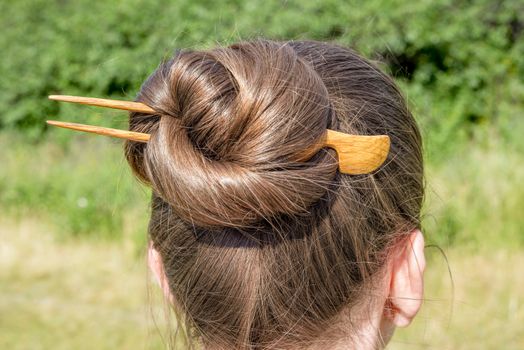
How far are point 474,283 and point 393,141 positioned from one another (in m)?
3.49

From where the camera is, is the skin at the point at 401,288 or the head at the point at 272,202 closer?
the head at the point at 272,202

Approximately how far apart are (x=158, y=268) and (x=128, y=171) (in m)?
1.47

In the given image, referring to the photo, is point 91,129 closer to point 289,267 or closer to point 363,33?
point 289,267

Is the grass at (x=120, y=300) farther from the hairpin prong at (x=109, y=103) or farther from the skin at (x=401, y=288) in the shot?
the hairpin prong at (x=109, y=103)

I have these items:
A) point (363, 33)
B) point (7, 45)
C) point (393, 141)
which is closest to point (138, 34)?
point (7, 45)

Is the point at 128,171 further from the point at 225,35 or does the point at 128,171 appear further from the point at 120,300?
the point at 225,35

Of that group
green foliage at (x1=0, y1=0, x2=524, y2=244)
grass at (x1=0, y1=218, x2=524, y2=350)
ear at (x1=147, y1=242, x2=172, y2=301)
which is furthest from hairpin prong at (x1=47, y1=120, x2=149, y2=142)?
green foliage at (x1=0, y1=0, x2=524, y2=244)

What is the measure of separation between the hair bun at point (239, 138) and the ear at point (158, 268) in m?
0.23

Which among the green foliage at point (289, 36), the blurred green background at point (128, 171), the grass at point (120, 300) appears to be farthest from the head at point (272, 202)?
the green foliage at point (289, 36)

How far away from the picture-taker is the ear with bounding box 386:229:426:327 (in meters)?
1.32

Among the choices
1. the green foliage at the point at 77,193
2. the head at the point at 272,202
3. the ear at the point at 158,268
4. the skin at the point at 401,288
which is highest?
the head at the point at 272,202

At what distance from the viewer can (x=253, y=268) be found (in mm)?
1175

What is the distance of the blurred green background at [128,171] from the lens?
14.6ft

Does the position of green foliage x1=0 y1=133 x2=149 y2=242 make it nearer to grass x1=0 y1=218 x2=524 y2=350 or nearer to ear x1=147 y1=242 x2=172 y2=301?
grass x1=0 y1=218 x2=524 y2=350
